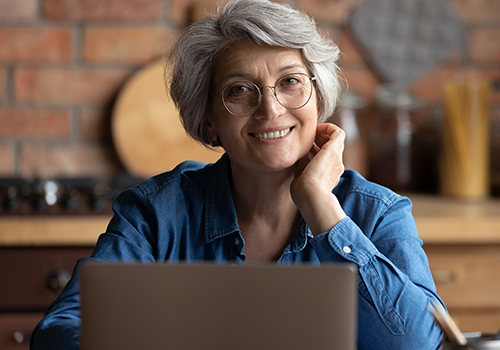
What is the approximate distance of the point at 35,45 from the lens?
6.69 ft

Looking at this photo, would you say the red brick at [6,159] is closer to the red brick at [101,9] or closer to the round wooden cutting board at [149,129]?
the round wooden cutting board at [149,129]

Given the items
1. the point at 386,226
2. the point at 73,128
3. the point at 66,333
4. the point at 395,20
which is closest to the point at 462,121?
the point at 395,20

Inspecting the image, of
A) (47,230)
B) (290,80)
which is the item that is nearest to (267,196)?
(290,80)

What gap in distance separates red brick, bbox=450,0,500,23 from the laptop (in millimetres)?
1927

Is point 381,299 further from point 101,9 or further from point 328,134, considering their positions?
point 101,9

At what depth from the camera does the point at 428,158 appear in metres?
2.17

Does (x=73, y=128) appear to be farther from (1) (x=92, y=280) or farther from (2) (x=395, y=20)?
(1) (x=92, y=280)

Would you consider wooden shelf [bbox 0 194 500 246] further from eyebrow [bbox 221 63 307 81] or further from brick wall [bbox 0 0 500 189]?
eyebrow [bbox 221 63 307 81]

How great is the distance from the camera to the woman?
1.05 meters

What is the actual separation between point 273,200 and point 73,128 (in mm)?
1157

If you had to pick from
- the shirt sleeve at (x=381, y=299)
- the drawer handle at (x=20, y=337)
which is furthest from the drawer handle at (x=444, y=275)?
the drawer handle at (x=20, y=337)

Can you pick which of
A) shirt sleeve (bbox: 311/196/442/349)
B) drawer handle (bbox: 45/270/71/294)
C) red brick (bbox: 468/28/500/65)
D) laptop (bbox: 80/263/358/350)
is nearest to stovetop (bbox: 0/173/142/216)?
drawer handle (bbox: 45/270/71/294)

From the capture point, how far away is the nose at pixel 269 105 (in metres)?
1.08

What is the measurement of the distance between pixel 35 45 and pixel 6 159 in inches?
17.4
